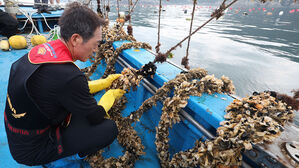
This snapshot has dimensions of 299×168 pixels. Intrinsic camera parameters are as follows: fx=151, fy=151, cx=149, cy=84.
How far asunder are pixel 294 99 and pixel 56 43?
8.11 ft

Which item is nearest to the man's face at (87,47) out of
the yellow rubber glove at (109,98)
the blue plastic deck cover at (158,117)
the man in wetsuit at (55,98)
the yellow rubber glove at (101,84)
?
the man in wetsuit at (55,98)

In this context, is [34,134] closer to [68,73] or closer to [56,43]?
[68,73]

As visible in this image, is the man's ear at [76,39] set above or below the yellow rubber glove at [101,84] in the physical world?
above

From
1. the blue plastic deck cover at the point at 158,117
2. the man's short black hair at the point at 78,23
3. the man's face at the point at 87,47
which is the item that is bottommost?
the blue plastic deck cover at the point at 158,117

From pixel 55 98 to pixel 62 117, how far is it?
1.16ft

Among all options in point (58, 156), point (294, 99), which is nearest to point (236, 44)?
point (294, 99)

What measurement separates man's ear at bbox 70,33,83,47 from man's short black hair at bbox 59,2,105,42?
26 mm

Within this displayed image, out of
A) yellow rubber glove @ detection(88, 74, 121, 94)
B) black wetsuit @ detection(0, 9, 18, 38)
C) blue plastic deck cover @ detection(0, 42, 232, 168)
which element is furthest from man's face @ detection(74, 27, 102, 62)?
black wetsuit @ detection(0, 9, 18, 38)

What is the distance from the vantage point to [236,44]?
10766mm

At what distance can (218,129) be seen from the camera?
4.41 ft

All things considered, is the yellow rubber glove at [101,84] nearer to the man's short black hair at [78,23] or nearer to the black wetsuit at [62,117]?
the black wetsuit at [62,117]

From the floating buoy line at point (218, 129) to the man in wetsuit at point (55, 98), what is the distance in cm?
53

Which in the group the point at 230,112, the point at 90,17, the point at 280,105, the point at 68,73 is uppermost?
the point at 90,17

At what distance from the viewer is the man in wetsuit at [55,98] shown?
122 cm
